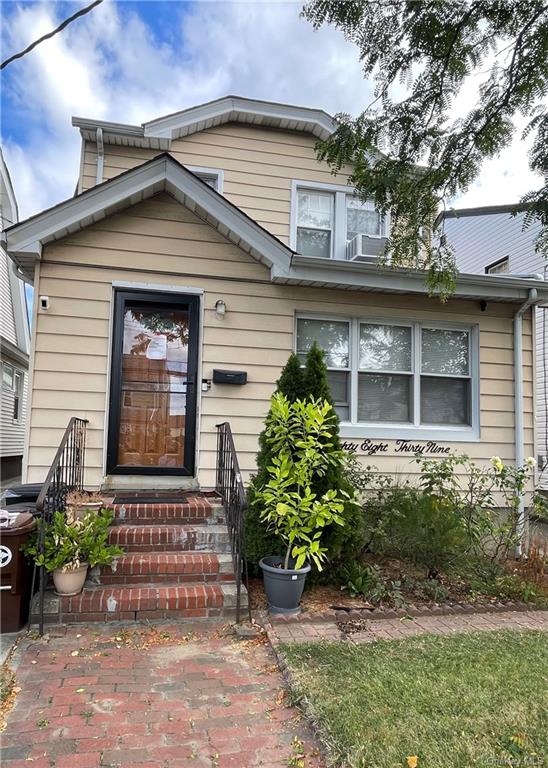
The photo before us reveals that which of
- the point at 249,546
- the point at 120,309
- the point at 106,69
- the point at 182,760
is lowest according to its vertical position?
the point at 182,760

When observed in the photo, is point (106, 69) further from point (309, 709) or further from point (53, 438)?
point (309, 709)

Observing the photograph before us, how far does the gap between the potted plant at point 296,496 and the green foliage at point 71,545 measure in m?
1.30

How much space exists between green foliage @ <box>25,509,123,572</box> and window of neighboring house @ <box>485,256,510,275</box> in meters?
13.0

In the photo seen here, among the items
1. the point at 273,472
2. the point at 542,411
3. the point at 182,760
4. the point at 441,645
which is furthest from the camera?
the point at 542,411

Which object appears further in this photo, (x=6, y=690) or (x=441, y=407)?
(x=441, y=407)

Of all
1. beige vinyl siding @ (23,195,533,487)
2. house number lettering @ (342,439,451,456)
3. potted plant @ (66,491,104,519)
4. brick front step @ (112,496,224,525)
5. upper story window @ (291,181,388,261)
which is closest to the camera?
potted plant @ (66,491,104,519)

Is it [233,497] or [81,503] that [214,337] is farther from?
[81,503]

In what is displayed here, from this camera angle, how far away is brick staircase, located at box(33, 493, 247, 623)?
3805 millimetres

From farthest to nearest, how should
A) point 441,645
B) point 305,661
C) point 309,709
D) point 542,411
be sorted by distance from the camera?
point 542,411
point 441,645
point 305,661
point 309,709

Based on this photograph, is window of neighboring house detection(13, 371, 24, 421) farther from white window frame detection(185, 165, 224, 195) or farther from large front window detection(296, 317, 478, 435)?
large front window detection(296, 317, 478, 435)

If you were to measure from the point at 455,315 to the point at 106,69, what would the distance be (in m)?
5.02

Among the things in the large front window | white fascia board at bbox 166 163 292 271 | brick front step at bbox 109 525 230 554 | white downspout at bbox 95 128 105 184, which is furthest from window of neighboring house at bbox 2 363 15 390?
brick front step at bbox 109 525 230 554

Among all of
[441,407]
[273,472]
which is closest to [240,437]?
[273,472]

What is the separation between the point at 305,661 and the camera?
3.22 metres
